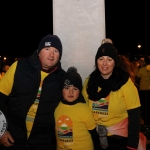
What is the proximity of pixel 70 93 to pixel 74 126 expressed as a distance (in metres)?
0.37

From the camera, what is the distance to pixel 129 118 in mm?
2680

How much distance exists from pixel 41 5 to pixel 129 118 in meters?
33.7

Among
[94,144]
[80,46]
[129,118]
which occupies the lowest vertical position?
[94,144]

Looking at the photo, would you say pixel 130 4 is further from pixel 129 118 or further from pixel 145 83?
pixel 129 118

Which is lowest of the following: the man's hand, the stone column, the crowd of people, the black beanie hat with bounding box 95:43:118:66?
the man's hand

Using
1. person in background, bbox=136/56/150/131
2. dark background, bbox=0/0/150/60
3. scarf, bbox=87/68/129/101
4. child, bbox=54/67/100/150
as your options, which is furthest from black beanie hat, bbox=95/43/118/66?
dark background, bbox=0/0/150/60

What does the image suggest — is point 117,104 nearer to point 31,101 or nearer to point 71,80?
point 71,80

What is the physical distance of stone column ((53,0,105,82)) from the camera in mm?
3580

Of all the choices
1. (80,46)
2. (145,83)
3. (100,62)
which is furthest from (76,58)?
(145,83)

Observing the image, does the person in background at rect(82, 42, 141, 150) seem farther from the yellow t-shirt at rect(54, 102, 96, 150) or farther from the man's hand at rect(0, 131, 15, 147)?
the man's hand at rect(0, 131, 15, 147)

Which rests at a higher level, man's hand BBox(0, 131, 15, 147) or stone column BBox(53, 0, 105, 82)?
stone column BBox(53, 0, 105, 82)

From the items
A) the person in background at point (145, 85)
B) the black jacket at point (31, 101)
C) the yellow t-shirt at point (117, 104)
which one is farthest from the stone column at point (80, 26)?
the person in background at point (145, 85)

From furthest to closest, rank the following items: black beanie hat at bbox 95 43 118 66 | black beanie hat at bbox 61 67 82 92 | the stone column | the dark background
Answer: the dark background, the stone column, black beanie hat at bbox 61 67 82 92, black beanie hat at bbox 95 43 118 66

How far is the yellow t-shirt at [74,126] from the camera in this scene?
2803 millimetres
